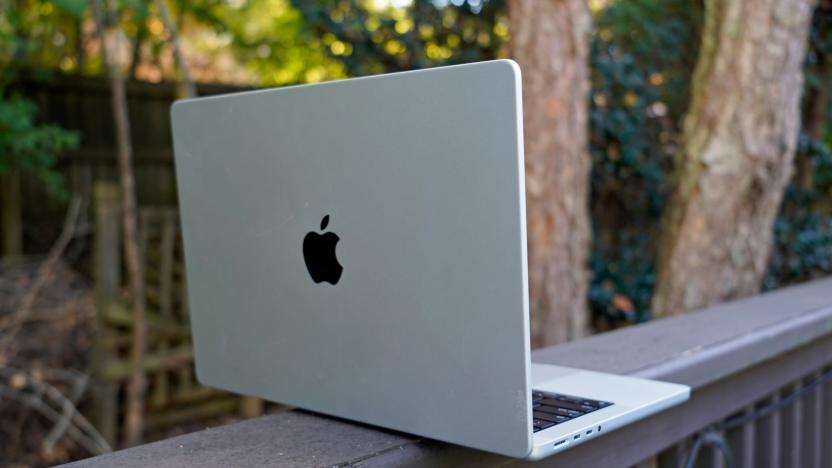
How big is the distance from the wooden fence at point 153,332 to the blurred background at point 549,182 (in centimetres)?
1

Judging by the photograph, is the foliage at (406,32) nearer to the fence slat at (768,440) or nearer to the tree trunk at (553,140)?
the tree trunk at (553,140)

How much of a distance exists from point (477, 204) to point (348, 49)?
2.60m

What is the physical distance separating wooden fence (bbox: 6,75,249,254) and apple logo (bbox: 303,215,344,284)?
4.96 meters

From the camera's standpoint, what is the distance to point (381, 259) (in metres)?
0.85

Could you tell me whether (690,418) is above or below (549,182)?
below

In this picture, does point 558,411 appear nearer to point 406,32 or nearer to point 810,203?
point 406,32

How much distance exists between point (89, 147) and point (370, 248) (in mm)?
5462

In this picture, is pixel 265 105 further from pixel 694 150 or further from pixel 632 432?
pixel 694 150

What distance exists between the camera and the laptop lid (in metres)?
0.74

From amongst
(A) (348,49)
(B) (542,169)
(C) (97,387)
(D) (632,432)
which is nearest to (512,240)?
(D) (632,432)

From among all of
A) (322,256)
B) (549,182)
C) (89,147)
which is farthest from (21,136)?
(322,256)

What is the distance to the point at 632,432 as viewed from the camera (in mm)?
1179

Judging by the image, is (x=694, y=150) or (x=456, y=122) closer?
(x=456, y=122)

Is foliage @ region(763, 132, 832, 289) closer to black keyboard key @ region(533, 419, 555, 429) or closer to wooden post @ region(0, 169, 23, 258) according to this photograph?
black keyboard key @ region(533, 419, 555, 429)
